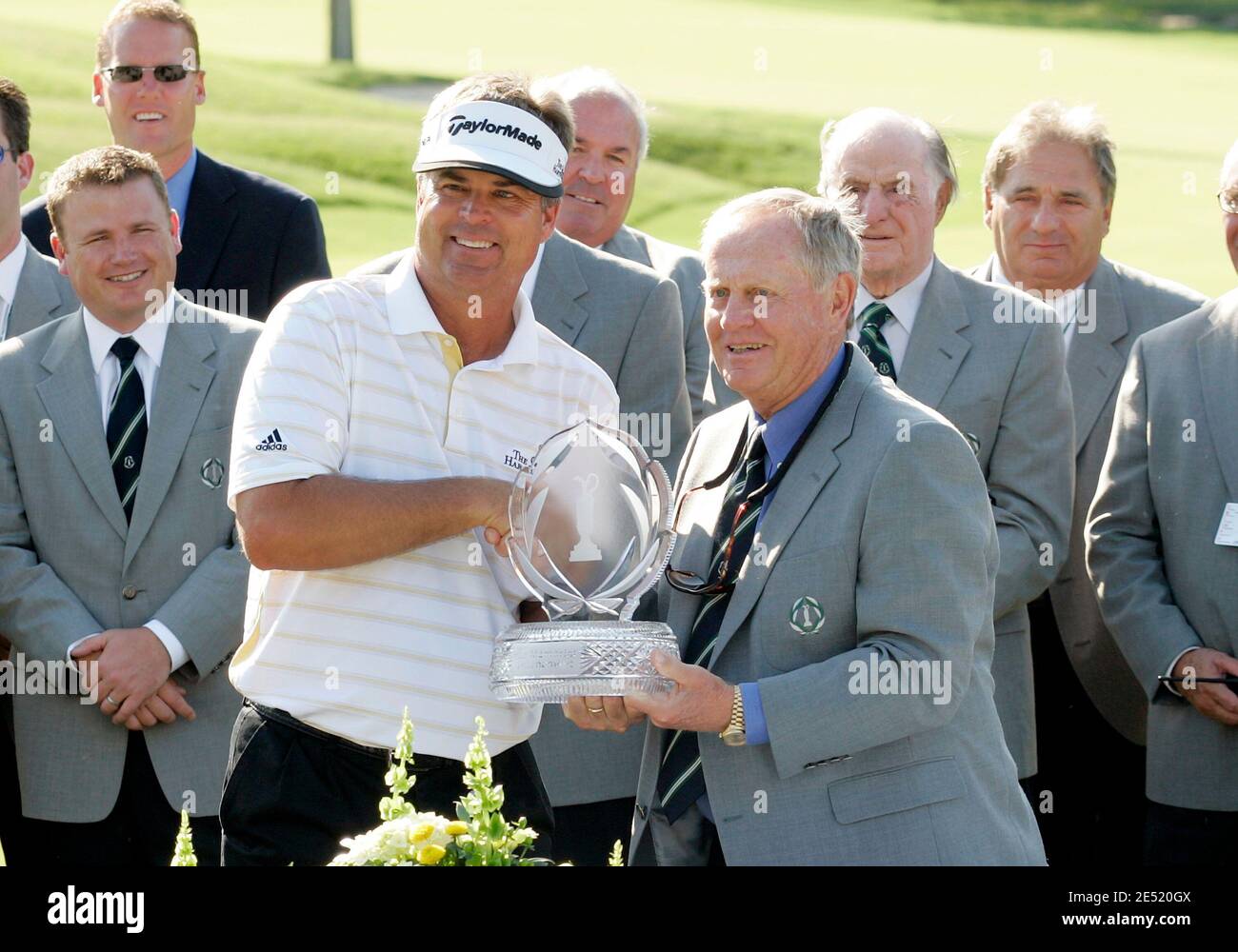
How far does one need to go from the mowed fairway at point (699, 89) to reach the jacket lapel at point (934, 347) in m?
7.74

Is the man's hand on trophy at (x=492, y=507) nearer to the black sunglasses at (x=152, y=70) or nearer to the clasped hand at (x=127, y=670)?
the clasped hand at (x=127, y=670)

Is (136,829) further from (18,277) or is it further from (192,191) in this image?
(192,191)

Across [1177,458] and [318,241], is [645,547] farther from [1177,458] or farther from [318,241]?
[318,241]

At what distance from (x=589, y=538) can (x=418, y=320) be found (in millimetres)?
Answer: 556

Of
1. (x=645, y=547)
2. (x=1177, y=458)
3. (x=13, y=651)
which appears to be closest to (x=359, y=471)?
(x=645, y=547)

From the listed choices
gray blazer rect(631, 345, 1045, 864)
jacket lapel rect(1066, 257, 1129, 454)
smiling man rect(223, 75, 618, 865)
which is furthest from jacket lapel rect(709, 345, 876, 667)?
jacket lapel rect(1066, 257, 1129, 454)

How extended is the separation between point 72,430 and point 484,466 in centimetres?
157

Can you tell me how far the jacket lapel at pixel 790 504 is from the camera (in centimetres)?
345

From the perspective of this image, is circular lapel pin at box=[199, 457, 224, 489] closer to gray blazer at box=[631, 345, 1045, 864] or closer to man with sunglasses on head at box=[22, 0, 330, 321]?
man with sunglasses on head at box=[22, 0, 330, 321]

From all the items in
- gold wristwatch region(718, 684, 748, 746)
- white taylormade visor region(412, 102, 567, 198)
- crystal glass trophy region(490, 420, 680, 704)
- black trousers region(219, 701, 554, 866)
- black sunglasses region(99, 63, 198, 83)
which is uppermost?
black sunglasses region(99, 63, 198, 83)

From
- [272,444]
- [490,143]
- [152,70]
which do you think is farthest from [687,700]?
[152,70]

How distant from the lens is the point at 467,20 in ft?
108

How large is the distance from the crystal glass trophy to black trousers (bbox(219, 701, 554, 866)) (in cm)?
43

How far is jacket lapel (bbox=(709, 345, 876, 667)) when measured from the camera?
3449 millimetres
